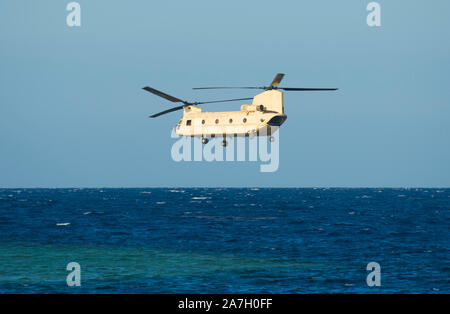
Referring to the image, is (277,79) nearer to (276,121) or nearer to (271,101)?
(271,101)

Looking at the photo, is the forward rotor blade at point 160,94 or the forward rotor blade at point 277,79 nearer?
the forward rotor blade at point 277,79

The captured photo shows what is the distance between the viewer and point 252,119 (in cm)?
4578

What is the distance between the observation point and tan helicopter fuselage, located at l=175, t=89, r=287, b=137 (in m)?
45.6

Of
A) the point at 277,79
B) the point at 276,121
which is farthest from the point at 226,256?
the point at 277,79

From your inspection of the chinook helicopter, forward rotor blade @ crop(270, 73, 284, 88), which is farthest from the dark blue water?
forward rotor blade @ crop(270, 73, 284, 88)

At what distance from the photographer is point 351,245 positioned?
59.0 m

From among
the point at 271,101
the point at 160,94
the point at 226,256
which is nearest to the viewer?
the point at 271,101

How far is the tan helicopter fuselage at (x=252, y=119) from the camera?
150 feet

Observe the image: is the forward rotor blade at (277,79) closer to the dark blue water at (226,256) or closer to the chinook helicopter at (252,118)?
the chinook helicopter at (252,118)

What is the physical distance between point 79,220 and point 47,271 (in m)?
51.7

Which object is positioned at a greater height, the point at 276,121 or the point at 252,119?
the point at 252,119

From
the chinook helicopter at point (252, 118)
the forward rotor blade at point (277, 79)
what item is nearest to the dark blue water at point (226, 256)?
the chinook helicopter at point (252, 118)

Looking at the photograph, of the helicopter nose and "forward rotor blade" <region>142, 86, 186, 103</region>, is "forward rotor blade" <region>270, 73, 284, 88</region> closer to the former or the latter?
the helicopter nose

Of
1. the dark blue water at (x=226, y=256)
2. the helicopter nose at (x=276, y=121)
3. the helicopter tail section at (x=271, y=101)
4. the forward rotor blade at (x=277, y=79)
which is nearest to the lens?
the dark blue water at (x=226, y=256)
